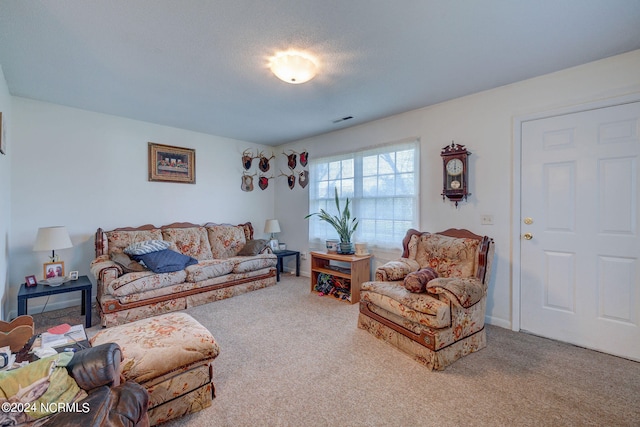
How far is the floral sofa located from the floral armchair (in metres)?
1.93

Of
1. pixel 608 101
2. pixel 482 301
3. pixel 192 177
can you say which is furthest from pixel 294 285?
pixel 608 101

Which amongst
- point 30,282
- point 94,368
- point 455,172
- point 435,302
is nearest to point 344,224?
point 455,172

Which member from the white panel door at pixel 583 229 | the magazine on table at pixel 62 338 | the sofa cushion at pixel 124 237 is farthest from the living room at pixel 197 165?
the magazine on table at pixel 62 338

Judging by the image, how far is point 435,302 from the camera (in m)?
2.14

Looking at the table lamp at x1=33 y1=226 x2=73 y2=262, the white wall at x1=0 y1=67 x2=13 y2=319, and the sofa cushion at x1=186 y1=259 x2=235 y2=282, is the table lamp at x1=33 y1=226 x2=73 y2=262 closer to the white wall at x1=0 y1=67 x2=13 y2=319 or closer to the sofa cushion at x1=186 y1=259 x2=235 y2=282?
the white wall at x1=0 y1=67 x2=13 y2=319

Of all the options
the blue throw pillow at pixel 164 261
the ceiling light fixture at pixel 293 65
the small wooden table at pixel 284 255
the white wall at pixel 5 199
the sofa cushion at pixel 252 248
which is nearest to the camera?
the ceiling light fixture at pixel 293 65

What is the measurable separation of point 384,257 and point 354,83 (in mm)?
→ 2201

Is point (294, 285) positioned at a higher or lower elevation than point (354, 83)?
lower

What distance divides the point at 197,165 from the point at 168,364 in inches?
139

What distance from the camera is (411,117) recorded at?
139 inches

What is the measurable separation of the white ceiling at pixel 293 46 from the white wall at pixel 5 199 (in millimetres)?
196

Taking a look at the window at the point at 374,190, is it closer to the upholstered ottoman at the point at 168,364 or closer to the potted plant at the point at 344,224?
the potted plant at the point at 344,224

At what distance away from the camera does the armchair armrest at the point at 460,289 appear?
2139 millimetres

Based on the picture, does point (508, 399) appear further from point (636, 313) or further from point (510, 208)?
point (510, 208)
